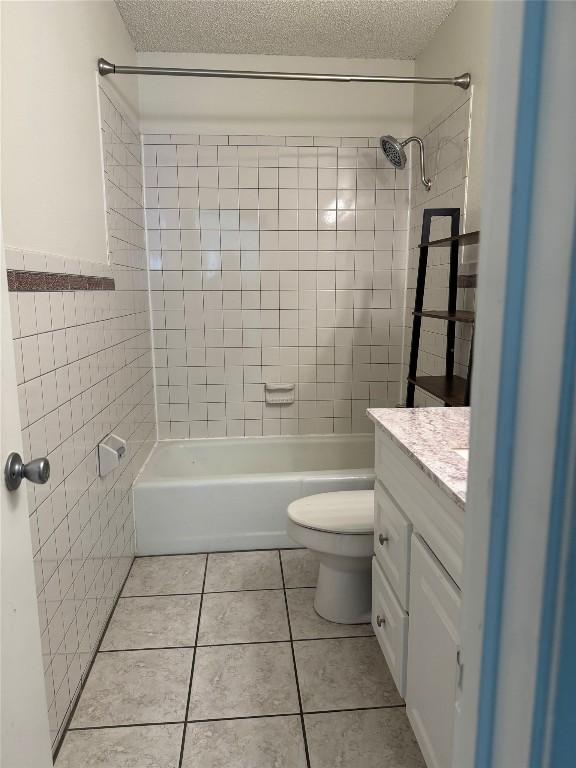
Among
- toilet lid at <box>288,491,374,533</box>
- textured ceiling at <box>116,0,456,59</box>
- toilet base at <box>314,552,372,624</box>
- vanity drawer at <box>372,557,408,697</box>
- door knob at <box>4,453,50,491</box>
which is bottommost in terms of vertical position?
toilet base at <box>314,552,372,624</box>

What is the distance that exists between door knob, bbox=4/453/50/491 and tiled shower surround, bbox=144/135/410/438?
87.7 inches

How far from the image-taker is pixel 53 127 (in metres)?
1.52

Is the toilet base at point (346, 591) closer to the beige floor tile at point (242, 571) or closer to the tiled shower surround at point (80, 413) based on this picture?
the beige floor tile at point (242, 571)

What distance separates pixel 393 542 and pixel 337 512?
534mm

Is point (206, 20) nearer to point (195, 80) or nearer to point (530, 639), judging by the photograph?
point (195, 80)

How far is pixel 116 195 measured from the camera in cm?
228

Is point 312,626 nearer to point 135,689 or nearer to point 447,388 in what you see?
point 135,689

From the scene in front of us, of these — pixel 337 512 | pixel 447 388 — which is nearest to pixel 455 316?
pixel 447 388

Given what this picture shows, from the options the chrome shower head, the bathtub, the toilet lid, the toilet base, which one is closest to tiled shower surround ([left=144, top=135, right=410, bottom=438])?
the chrome shower head

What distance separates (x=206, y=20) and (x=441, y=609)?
264 cm

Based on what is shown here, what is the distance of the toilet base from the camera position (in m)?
1.92

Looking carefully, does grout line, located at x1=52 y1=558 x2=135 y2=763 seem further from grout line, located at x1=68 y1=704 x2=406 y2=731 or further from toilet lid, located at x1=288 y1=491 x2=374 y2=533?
toilet lid, located at x1=288 y1=491 x2=374 y2=533

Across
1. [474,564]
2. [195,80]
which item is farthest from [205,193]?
[474,564]

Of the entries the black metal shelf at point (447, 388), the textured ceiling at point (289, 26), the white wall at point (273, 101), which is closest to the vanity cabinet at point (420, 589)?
the black metal shelf at point (447, 388)
